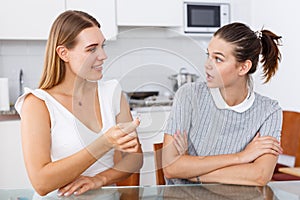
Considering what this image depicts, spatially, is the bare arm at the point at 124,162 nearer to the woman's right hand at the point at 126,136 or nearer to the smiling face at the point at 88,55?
the woman's right hand at the point at 126,136

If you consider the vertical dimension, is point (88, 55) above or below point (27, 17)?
below

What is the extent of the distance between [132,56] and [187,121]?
1.59 ft

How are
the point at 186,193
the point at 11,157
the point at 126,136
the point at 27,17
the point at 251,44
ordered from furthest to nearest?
the point at 27,17
the point at 11,157
the point at 251,44
the point at 186,193
the point at 126,136

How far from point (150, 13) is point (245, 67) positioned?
1.82m

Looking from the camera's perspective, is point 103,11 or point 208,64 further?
point 103,11

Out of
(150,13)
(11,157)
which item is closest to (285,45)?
(150,13)

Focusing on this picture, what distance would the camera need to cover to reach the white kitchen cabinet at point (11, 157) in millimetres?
2893

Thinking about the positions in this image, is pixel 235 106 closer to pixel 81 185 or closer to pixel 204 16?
pixel 81 185

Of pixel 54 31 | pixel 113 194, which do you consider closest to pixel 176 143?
pixel 113 194

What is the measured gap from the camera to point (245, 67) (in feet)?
5.50

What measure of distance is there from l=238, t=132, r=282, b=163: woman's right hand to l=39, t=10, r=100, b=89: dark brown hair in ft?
2.16

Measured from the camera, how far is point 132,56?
45.3 inches

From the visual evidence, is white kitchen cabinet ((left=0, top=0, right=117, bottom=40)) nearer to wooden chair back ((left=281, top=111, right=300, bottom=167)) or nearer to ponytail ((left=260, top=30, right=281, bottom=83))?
wooden chair back ((left=281, top=111, right=300, bottom=167))

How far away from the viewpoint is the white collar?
1.65 metres
